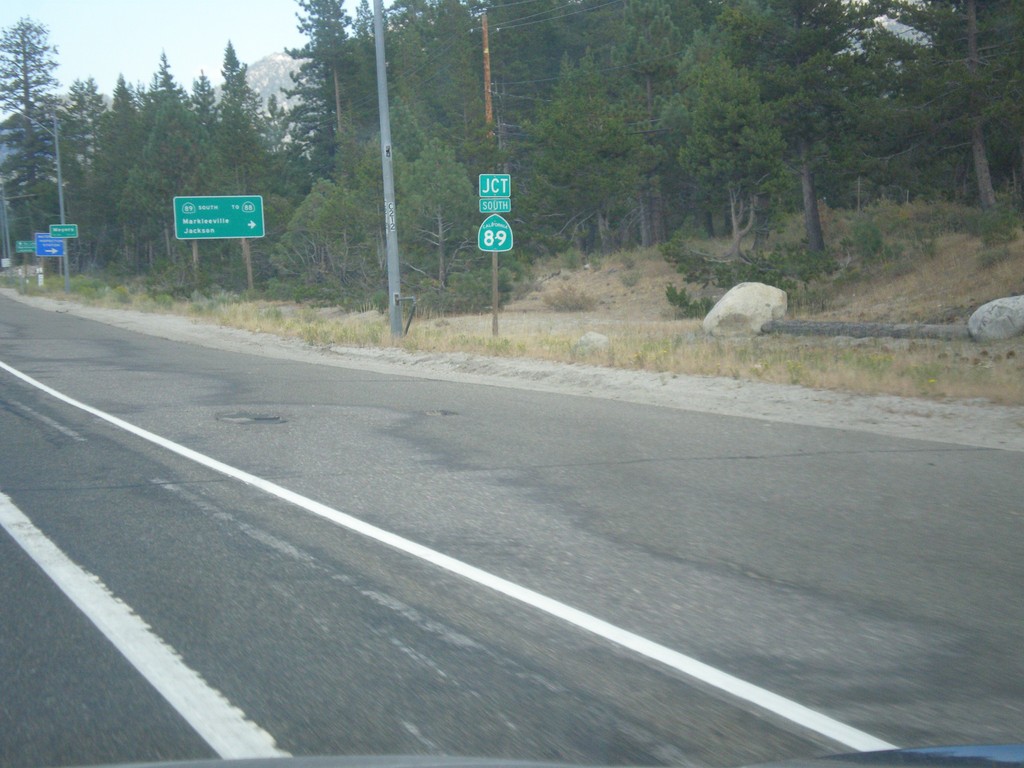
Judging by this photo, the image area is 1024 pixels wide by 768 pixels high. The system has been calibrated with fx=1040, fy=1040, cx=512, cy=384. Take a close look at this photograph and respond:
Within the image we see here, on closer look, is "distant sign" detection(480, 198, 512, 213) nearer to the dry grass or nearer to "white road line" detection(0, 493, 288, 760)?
the dry grass

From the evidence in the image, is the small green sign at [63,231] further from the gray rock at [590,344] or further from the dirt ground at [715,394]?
the gray rock at [590,344]

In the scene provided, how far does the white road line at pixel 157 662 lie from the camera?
3820 mm

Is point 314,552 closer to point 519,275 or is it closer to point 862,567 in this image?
point 862,567

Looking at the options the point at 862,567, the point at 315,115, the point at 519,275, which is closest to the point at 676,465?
the point at 862,567

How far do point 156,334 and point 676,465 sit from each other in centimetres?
2371

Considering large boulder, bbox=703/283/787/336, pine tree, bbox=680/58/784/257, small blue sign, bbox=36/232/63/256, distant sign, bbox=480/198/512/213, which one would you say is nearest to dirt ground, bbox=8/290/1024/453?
distant sign, bbox=480/198/512/213

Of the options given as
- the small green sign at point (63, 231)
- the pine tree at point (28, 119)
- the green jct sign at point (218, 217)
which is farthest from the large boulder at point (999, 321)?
the pine tree at point (28, 119)

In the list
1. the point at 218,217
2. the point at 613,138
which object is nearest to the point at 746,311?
the point at 613,138

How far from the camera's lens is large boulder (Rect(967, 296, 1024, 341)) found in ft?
71.3

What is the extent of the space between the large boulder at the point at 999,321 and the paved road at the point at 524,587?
499 inches

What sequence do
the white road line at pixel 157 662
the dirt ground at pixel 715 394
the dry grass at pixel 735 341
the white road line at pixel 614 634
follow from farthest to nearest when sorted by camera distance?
1. the dry grass at pixel 735 341
2. the dirt ground at pixel 715 394
3. the white road line at pixel 614 634
4. the white road line at pixel 157 662

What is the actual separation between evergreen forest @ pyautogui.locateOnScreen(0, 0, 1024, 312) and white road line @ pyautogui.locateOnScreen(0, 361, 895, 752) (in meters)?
25.3

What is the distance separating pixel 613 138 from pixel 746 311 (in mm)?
14583

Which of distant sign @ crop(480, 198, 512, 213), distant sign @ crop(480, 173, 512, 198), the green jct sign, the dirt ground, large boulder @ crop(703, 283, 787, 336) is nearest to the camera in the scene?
the dirt ground
